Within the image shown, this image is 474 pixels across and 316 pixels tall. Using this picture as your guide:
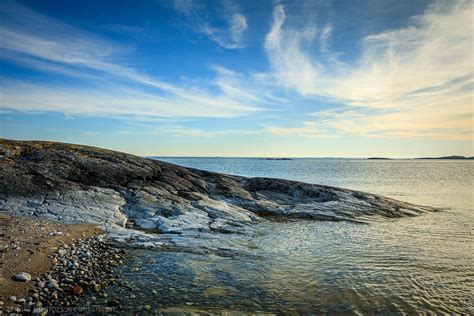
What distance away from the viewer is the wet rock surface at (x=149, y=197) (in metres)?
18.8

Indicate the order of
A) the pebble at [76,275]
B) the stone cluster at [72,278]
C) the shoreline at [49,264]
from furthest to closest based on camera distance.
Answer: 1. the pebble at [76,275]
2. the shoreline at [49,264]
3. the stone cluster at [72,278]

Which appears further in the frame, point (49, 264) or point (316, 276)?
point (316, 276)

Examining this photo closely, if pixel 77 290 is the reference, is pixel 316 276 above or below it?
below

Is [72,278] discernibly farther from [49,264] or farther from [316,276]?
[316,276]

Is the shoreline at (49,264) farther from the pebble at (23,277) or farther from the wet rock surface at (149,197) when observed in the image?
the wet rock surface at (149,197)

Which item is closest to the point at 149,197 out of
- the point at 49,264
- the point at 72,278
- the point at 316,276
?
the point at 49,264

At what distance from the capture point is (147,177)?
90.5ft

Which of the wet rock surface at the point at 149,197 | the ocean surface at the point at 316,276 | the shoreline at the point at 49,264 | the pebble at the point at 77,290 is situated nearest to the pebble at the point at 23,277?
the shoreline at the point at 49,264

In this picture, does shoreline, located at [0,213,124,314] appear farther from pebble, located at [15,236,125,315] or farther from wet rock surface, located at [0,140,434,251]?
wet rock surface, located at [0,140,434,251]

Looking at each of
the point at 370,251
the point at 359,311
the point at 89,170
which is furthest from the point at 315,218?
the point at 89,170

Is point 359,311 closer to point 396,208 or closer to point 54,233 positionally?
point 54,233

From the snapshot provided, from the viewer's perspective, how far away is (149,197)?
2381cm

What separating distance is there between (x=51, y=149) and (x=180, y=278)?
64.5ft

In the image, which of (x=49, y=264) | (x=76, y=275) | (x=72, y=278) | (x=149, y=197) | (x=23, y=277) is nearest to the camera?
(x=23, y=277)
